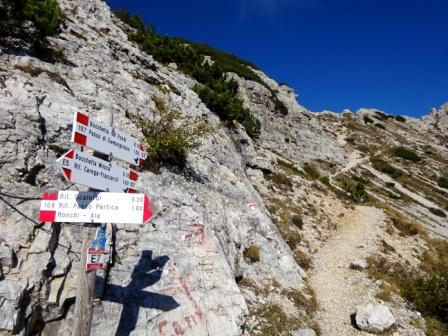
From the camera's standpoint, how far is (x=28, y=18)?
1385cm

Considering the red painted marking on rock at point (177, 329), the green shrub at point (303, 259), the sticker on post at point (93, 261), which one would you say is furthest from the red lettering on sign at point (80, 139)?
the green shrub at point (303, 259)

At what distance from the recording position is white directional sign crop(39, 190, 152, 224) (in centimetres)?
562

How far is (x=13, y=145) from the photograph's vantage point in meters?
8.48

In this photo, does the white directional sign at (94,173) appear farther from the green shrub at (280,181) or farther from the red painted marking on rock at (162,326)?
the green shrub at (280,181)

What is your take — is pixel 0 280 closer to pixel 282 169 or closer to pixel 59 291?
pixel 59 291

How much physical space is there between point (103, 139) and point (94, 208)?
1.21 m

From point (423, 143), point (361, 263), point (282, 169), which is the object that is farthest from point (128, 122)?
point (423, 143)

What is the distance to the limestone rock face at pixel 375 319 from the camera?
12.0 metres

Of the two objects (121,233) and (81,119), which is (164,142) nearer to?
(121,233)

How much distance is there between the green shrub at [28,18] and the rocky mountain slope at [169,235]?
1.01m

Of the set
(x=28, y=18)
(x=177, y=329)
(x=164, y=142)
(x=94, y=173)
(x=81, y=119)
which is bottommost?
(x=177, y=329)

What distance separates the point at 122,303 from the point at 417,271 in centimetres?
1644

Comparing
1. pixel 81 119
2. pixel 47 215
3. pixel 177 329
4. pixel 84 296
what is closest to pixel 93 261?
pixel 84 296

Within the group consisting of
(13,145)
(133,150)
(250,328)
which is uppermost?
(13,145)
